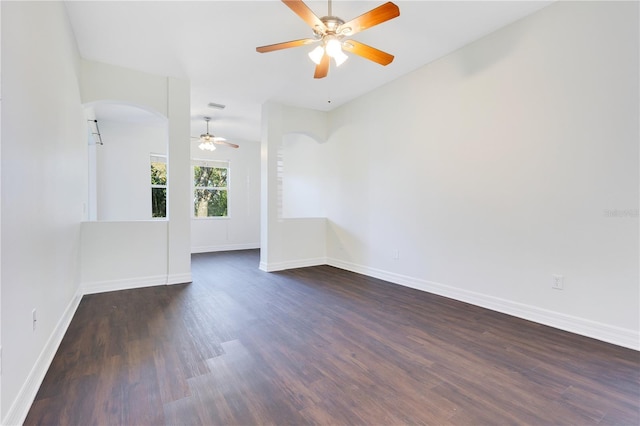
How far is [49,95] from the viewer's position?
2.19 meters

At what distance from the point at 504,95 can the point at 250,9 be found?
261 centimetres

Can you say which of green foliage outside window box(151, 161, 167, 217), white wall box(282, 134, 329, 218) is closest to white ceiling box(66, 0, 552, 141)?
white wall box(282, 134, 329, 218)

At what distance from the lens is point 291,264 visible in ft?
17.4

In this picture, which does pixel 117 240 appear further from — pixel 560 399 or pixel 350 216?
pixel 560 399

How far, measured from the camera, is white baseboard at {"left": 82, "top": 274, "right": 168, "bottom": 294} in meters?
3.76

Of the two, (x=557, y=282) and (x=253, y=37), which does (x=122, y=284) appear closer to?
(x=253, y=37)

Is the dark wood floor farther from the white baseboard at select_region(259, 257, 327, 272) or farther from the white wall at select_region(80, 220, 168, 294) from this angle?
the white baseboard at select_region(259, 257, 327, 272)

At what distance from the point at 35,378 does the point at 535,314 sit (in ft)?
12.7

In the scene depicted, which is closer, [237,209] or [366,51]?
[366,51]

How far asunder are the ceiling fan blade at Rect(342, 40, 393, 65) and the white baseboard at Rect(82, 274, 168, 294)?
3.75 metres

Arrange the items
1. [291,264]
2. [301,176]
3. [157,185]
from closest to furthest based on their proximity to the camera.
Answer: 1. [291,264]
2. [157,185]
3. [301,176]

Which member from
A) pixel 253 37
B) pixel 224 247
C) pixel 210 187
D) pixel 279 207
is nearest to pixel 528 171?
pixel 253 37

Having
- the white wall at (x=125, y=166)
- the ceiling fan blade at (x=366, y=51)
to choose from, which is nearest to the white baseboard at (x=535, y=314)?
the ceiling fan blade at (x=366, y=51)

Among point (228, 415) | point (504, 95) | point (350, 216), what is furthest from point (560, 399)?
point (350, 216)
